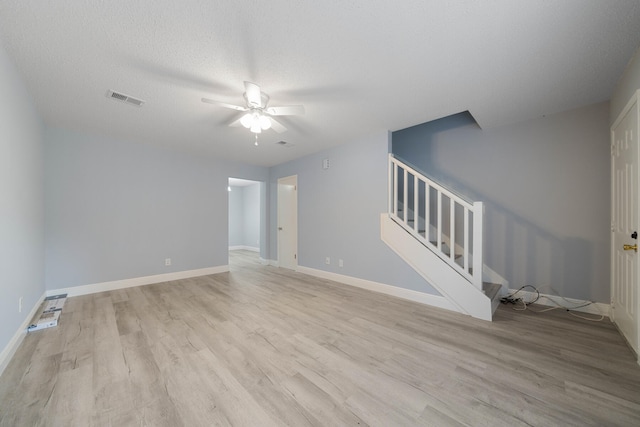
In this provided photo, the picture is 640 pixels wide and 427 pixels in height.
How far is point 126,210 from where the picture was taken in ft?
13.4

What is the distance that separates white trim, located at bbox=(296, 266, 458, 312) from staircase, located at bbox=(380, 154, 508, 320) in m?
0.11

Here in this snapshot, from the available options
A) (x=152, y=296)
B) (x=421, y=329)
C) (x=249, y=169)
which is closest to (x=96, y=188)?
(x=152, y=296)

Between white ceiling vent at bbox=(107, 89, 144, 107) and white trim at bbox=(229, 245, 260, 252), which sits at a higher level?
white ceiling vent at bbox=(107, 89, 144, 107)

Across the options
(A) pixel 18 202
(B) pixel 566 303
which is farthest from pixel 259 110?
(B) pixel 566 303

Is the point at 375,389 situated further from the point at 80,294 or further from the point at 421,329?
the point at 80,294

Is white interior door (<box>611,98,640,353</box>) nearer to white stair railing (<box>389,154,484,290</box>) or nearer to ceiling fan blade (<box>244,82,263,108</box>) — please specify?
white stair railing (<box>389,154,484,290</box>)

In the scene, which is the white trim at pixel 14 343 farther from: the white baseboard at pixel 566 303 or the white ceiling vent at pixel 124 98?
the white baseboard at pixel 566 303

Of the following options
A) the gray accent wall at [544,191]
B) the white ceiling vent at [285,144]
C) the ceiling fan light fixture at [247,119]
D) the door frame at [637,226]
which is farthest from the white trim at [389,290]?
the ceiling fan light fixture at [247,119]

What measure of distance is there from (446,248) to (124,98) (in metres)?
4.60

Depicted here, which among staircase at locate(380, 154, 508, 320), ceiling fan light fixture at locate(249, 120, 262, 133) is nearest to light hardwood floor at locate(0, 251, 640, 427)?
staircase at locate(380, 154, 508, 320)

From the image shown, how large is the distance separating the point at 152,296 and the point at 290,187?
11.0 ft

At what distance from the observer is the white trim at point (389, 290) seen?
3.06 metres

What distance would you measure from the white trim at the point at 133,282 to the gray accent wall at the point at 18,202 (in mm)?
449

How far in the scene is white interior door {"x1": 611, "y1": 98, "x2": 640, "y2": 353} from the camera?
2008 mm
